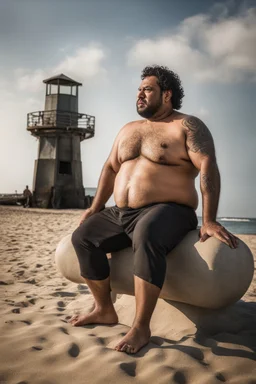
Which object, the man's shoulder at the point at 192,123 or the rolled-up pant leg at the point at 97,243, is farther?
the man's shoulder at the point at 192,123

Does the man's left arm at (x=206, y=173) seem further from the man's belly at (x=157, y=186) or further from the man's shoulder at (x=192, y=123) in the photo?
the man's belly at (x=157, y=186)

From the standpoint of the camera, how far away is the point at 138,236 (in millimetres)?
2697

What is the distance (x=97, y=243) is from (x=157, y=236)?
0.60 m

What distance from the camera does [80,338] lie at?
8.73 ft

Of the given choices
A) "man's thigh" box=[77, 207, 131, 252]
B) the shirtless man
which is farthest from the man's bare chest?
"man's thigh" box=[77, 207, 131, 252]

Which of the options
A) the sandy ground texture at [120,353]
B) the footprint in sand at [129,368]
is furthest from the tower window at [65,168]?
the footprint in sand at [129,368]

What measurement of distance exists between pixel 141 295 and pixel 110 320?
0.69 meters

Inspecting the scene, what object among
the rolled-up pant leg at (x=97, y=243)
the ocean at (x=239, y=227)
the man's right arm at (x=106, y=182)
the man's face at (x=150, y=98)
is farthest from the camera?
the ocean at (x=239, y=227)

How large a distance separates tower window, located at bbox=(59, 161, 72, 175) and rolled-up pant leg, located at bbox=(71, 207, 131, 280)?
2467 centimetres

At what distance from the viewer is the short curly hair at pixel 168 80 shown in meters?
3.33

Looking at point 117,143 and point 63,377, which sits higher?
point 117,143

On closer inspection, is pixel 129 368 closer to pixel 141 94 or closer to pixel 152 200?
pixel 152 200

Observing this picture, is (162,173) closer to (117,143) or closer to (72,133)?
(117,143)

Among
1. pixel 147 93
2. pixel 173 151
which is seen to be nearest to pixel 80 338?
pixel 173 151
